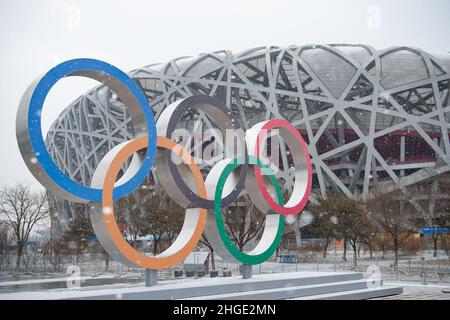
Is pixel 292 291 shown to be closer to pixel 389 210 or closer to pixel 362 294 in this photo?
pixel 362 294

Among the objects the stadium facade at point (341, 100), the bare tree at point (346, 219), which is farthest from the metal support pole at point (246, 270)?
the stadium facade at point (341, 100)

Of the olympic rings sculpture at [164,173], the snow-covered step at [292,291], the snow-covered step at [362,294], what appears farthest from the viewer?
the snow-covered step at [362,294]

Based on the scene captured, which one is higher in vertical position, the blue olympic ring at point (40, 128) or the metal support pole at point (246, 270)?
the blue olympic ring at point (40, 128)

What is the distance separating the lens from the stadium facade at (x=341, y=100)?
40125 millimetres

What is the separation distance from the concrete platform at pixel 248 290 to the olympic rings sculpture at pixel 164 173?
0.64 meters

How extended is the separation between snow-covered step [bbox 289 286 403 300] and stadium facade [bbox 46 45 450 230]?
23.8m

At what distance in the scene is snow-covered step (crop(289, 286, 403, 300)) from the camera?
13.1 meters

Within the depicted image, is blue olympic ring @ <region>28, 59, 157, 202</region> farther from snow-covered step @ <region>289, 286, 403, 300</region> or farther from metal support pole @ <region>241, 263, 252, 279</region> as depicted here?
snow-covered step @ <region>289, 286, 403, 300</region>

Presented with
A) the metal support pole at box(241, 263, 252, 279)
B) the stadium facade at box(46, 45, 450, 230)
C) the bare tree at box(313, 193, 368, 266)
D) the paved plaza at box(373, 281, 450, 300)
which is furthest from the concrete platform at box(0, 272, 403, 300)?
the stadium facade at box(46, 45, 450, 230)

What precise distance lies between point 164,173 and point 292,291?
4.56 meters

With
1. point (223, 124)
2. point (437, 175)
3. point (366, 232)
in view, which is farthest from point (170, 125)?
point (437, 175)

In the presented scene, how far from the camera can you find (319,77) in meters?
42.0

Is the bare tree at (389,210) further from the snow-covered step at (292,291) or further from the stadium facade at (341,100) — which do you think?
the snow-covered step at (292,291)

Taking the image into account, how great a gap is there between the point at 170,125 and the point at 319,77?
31734mm
